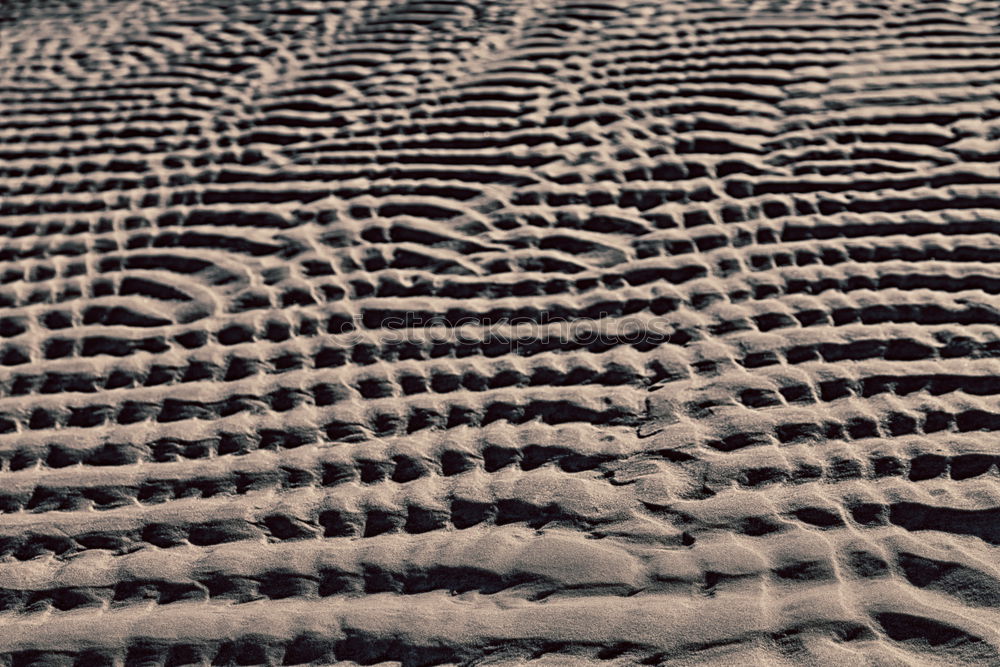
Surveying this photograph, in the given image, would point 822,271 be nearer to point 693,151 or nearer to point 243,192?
point 693,151

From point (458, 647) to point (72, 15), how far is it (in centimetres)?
575

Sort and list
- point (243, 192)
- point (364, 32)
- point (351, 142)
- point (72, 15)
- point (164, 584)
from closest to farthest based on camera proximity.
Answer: point (164, 584) < point (243, 192) < point (351, 142) < point (364, 32) < point (72, 15)

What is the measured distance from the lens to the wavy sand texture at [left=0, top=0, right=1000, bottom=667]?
2.15 meters

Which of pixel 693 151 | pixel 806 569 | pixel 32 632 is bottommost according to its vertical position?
pixel 32 632

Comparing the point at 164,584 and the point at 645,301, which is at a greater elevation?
the point at 645,301

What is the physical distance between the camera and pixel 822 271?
318cm

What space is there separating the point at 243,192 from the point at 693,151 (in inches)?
76.4

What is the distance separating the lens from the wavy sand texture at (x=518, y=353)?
215 centimetres

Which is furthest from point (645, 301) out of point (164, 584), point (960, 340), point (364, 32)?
point (364, 32)

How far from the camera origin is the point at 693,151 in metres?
3.98

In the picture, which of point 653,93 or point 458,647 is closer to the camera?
point 458,647

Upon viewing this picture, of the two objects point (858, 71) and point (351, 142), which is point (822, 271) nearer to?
point (858, 71)

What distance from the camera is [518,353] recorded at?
117 inches

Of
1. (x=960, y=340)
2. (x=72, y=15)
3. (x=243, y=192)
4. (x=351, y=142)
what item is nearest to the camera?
(x=960, y=340)
